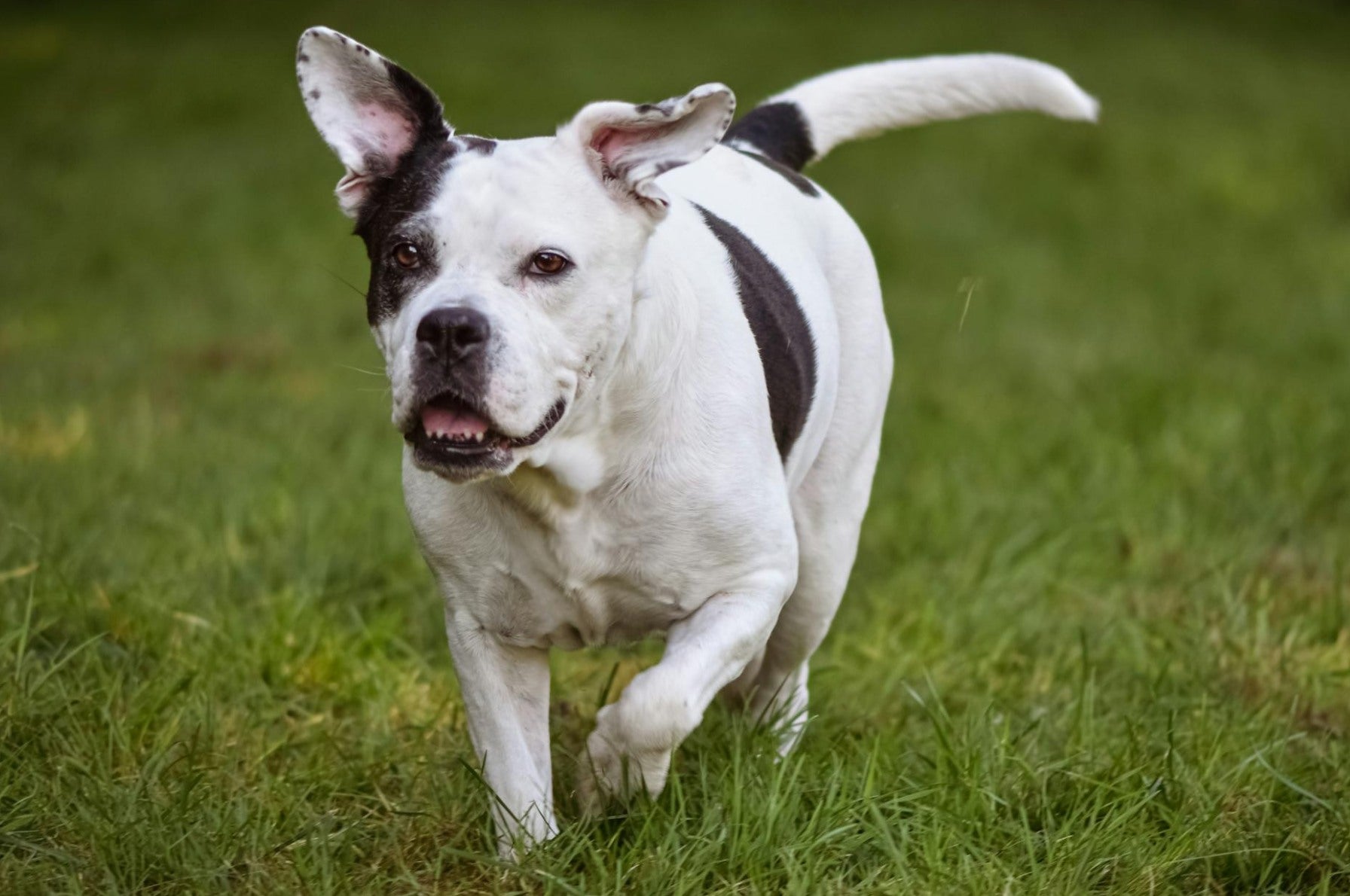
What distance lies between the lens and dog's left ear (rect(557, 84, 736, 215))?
10.3 feet

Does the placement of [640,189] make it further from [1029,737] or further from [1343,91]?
[1343,91]

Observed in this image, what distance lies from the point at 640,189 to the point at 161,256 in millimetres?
8432

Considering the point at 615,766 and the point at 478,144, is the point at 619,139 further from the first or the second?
the point at 615,766

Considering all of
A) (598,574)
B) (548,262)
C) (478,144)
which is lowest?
(598,574)

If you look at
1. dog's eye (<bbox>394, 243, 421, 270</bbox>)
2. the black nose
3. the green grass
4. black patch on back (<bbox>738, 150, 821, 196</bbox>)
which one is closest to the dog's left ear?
dog's eye (<bbox>394, 243, 421, 270</bbox>)

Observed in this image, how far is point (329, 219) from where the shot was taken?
1145 centimetres

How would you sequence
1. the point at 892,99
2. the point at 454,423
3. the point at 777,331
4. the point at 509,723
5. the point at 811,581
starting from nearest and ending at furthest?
the point at 454,423 < the point at 509,723 < the point at 777,331 < the point at 811,581 < the point at 892,99

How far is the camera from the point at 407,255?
3113 millimetres

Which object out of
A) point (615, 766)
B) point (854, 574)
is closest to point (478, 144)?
point (615, 766)

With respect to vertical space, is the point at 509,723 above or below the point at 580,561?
below

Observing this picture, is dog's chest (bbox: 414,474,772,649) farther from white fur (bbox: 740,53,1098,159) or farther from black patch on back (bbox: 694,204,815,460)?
white fur (bbox: 740,53,1098,159)

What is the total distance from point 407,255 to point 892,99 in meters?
2.08

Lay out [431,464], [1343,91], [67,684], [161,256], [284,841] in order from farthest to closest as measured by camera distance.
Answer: [1343,91] < [161,256] < [67,684] < [284,841] < [431,464]

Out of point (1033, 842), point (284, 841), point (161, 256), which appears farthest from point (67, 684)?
point (161, 256)
